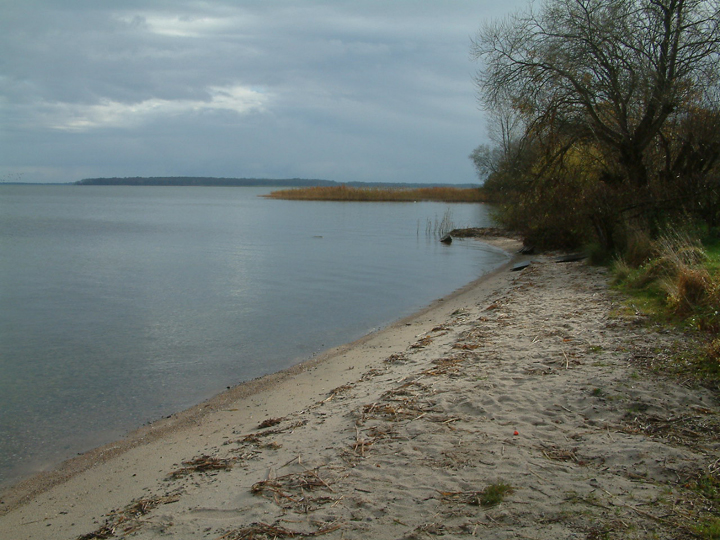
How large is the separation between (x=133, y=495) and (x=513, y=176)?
20.5 metres

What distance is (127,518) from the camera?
418 centimetres

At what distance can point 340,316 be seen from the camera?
13.5 m

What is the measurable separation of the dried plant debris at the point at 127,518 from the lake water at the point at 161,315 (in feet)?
7.48

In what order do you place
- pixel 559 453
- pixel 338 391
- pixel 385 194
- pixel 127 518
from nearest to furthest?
pixel 127 518 < pixel 559 453 < pixel 338 391 < pixel 385 194

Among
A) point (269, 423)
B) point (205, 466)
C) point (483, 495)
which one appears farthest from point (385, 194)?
point (483, 495)

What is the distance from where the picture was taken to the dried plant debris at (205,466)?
4941mm

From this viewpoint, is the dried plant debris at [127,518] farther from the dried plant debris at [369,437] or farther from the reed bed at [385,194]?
the reed bed at [385,194]

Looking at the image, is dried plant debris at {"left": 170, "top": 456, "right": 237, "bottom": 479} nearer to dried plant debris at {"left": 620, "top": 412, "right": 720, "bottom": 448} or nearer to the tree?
dried plant debris at {"left": 620, "top": 412, "right": 720, "bottom": 448}

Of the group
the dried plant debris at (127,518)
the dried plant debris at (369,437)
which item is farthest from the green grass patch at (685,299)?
the dried plant debris at (127,518)

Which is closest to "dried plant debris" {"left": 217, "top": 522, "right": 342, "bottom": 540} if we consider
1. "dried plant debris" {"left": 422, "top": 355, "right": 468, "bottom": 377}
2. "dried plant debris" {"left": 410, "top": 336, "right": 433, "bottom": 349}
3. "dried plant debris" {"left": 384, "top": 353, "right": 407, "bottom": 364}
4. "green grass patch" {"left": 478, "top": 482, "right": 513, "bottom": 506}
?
"green grass patch" {"left": 478, "top": 482, "right": 513, "bottom": 506}

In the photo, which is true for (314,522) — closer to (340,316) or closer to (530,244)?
(340,316)

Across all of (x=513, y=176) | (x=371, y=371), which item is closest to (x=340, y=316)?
(x=371, y=371)

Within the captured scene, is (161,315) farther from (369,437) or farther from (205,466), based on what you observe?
(369,437)

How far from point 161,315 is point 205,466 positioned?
30.0ft
